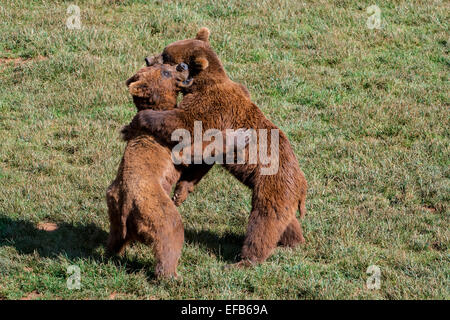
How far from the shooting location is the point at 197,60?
7.61m

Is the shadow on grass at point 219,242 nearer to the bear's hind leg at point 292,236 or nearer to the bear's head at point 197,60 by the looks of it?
the bear's hind leg at point 292,236

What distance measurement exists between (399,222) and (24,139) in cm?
577

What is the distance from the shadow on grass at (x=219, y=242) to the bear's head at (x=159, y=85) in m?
1.58

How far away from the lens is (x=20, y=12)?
45.9ft

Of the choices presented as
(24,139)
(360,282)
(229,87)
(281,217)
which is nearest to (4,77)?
(24,139)

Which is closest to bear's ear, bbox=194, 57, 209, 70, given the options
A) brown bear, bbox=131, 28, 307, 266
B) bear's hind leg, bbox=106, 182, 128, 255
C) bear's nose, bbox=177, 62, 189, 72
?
brown bear, bbox=131, 28, 307, 266

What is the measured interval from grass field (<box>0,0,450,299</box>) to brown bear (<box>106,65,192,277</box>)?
0.40 meters

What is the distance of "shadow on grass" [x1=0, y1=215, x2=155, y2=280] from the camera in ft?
24.5

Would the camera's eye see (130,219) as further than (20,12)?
No

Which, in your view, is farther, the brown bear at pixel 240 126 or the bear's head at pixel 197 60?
the bear's head at pixel 197 60

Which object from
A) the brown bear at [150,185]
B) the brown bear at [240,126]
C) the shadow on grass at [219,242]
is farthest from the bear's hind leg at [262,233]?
the brown bear at [150,185]

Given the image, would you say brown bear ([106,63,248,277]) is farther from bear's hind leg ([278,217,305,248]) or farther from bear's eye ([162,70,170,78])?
bear's hind leg ([278,217,305,248])

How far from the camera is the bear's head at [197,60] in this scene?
7672 millimetres

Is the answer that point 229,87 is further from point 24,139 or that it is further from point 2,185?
point 24,139
